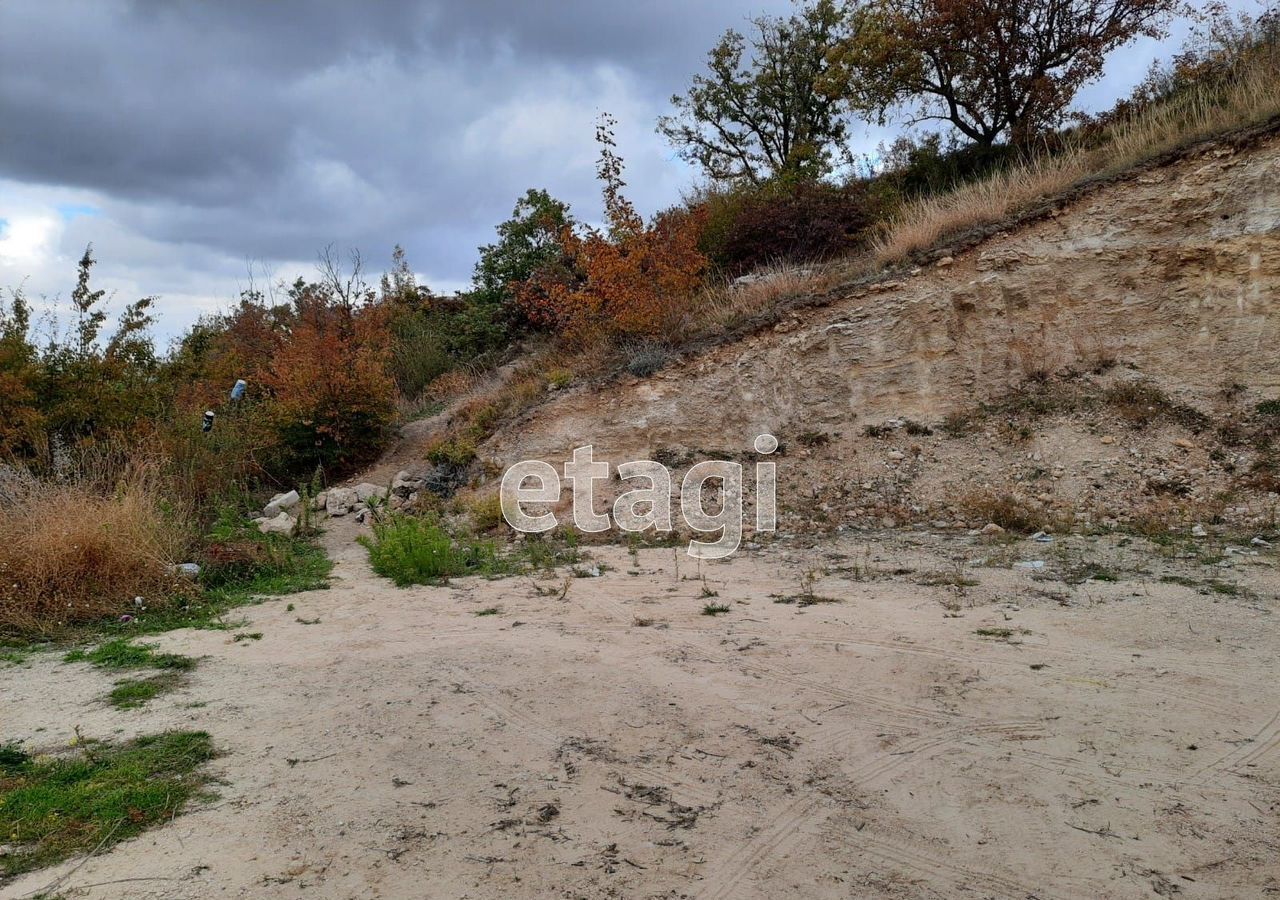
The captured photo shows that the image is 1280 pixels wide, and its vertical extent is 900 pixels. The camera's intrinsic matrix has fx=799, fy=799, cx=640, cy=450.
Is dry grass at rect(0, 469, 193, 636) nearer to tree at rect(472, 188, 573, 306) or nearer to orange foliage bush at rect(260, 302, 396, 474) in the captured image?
orange foliage bush at rect(260, 302, 396, 474)

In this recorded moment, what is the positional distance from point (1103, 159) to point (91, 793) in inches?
513

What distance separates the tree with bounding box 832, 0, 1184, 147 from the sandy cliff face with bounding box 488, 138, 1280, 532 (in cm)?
503

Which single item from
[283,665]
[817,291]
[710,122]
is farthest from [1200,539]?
[710,122]

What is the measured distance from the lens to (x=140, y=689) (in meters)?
5.15

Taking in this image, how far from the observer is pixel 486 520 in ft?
35.5

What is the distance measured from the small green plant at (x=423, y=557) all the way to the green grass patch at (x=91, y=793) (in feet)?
13.0

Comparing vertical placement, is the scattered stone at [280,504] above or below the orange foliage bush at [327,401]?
below

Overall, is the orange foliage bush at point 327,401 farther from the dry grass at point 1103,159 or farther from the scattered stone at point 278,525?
the dry grass at point 1103,159

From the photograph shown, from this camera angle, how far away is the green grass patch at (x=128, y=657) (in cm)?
574

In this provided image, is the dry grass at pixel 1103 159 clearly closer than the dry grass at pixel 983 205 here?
Yes

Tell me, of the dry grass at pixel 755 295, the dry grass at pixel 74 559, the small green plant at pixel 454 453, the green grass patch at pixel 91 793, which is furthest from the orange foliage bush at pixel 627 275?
the green grass patch at pixel 91 793

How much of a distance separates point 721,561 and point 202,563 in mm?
5410

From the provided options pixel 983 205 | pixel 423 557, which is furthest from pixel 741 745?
pixel 983 205

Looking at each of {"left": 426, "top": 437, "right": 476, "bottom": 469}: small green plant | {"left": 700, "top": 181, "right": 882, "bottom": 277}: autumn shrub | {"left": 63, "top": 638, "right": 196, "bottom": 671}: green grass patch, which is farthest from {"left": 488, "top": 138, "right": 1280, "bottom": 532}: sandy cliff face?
{"left": 63, "top": 638, "right": 196, "bottom": 671}: green grass patch
